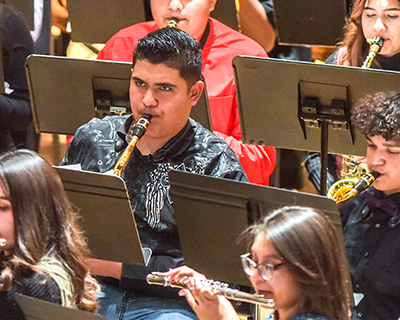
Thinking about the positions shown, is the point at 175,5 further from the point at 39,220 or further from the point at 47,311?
the point at 47,311

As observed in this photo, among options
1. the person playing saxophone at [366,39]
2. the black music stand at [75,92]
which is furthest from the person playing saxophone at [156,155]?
the person playing saxophone at [366,39]

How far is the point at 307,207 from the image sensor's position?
136cm

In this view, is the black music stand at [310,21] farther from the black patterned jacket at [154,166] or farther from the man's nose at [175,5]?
the black patterned jacket at [154,166]

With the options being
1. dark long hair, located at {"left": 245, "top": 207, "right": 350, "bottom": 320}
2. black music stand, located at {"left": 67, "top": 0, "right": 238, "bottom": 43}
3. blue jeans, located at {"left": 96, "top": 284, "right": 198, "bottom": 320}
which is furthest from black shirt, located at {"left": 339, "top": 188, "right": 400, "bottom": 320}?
black music stand, located at {"left": 67, "top": 0, "right": 238, "bottom": 43}

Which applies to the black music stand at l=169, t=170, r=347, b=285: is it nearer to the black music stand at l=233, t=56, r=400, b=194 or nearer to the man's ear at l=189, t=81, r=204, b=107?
the man's ear at l=189, t=81, r=204, b=107

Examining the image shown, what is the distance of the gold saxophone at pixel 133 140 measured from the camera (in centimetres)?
178

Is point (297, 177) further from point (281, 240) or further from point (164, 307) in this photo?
point (281, 240)

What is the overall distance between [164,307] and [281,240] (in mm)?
570

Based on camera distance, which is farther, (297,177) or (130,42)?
(297,177)

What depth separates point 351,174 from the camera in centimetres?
222

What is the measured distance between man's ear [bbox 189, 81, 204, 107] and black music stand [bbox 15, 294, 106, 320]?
0.86 metres

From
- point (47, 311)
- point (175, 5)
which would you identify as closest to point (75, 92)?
point (175, 5)

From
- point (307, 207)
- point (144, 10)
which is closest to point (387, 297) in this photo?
point (307, 207)

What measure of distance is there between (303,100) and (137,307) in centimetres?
75
